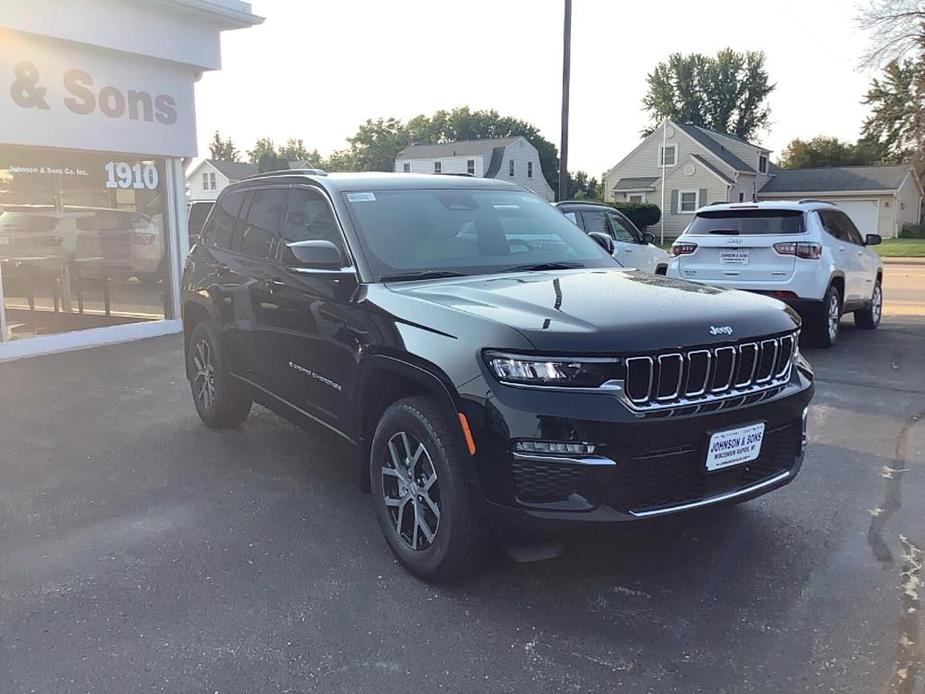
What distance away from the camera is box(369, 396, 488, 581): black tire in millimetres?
3432

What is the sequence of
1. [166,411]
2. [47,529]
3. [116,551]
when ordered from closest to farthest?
1. [116,551]
2. [47,529]
3. [166,411]

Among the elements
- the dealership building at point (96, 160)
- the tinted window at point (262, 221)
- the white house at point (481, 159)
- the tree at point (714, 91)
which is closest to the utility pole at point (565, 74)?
the dealership building at point (96, 160)

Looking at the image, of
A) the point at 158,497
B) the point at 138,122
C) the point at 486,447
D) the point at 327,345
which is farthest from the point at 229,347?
the point at 138,122

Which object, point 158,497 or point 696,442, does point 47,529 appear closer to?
point 158,497

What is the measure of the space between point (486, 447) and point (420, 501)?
0.63 meters

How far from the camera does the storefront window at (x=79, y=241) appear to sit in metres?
9.84

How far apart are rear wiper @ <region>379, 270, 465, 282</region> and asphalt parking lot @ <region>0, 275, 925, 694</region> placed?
140 centimetres

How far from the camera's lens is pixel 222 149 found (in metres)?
111

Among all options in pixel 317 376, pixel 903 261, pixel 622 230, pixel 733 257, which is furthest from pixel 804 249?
pixel 903 261

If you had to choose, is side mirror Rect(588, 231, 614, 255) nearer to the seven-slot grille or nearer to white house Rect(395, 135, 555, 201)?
the seven-slot grille

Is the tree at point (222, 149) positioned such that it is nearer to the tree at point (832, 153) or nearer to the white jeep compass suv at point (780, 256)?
the tree at point (832, 153)

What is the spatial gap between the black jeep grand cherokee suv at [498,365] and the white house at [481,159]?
50442 millimetres

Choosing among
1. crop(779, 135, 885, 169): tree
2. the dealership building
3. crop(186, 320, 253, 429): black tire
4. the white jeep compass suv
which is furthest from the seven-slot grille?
crop(779, 135, 885, 169): tree

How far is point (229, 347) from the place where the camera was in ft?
19.1
